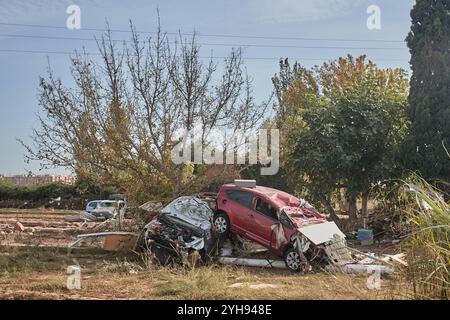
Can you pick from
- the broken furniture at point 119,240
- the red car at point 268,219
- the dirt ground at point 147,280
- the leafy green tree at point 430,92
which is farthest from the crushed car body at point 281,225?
the leafy green tree at point 430,92

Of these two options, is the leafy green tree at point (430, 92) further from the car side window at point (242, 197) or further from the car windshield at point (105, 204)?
the car windshield at point (105, 204)

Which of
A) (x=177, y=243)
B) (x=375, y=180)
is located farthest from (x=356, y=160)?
(x=177, y=243)

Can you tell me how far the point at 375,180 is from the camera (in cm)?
2091

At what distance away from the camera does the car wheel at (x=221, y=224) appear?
47.5ft

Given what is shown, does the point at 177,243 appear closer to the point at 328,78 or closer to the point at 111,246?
the point at 111,246

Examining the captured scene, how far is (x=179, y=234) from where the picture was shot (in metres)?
13.5

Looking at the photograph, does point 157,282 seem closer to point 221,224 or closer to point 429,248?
point 221,224

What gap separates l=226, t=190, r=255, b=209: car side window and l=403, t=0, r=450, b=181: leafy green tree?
8.43 meters

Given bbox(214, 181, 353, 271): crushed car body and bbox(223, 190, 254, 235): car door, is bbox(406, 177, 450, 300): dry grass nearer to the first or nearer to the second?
bbox(214, 181, 353, 271): crushed car body

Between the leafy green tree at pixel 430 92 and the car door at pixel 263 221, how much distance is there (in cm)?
837

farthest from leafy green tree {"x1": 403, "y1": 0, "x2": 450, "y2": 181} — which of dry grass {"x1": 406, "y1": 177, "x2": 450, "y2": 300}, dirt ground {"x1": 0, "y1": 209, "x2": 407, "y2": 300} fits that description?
dry grass {"x1": 406, "y1": 177, "x2": 450, "y2": 300}

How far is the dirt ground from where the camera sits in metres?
8.54

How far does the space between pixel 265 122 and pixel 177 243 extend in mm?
7694

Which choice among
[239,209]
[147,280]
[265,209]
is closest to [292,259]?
[265,209]
